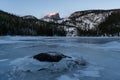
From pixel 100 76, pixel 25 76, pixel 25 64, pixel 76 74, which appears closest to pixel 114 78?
pixel 100 76

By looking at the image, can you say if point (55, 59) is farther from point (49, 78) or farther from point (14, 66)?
point (49, 78)

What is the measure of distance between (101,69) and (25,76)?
633 cm

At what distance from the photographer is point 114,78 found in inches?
639

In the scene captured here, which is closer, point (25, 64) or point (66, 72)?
point (66, 72)

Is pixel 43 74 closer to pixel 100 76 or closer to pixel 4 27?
pixel 100 76

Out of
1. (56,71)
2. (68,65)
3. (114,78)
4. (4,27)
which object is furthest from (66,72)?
(4,27)

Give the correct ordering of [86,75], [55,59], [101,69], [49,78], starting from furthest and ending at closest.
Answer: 1. [55,59]
2. [101,69]
3. [86,75]
4. [49,78]

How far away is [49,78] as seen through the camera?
16062 mm

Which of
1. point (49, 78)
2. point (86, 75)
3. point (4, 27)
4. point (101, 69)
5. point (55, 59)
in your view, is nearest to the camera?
point (49, 78)

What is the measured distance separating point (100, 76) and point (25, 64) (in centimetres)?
670

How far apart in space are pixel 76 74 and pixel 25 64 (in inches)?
203

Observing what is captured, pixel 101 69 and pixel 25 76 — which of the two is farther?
pixel 101 69

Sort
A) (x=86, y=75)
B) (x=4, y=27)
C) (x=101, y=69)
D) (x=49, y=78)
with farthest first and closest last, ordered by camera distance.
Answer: (x=4, y=27) < (x=101, y=69) < (x=86, y=75) < (x=49, y=78)

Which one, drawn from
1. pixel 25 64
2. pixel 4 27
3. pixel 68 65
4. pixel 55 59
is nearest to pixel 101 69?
pixel 68 65
